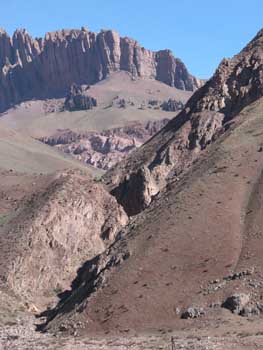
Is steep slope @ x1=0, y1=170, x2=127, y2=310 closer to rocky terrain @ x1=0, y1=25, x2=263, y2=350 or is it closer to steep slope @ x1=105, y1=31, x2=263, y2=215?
rocky terrain @ x1=0, y1=25, x2=263, y2=350

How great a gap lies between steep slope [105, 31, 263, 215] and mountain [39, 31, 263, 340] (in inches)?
284

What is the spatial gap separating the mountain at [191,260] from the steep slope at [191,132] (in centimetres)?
722

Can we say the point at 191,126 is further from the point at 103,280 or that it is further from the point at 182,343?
the point at 182,343

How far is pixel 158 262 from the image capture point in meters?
56.0

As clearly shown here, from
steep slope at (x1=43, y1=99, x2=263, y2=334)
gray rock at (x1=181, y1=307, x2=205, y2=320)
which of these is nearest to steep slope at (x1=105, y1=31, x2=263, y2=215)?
steep slope at (x1=43, y1=99, x2=263, y2=334)

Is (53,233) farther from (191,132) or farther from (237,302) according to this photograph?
(237,302)

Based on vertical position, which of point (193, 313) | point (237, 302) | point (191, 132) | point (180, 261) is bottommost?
point (193, 313)

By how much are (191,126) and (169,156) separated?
514 cm

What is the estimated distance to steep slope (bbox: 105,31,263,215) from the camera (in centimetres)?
8056

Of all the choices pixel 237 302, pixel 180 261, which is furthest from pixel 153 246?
pixel 237 302

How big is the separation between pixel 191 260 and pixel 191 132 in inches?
1288

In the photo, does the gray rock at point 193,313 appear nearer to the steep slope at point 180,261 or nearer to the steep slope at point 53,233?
the steep slope at point 180,261

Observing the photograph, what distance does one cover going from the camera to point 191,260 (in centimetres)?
5541

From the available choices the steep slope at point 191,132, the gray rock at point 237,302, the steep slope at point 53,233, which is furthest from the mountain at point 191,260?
the steep slope at point 191,132
